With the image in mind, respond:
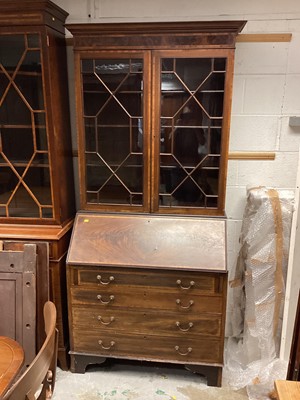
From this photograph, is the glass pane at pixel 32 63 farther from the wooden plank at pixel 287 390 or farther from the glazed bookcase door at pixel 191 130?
the wooden plank at pixel 287 390

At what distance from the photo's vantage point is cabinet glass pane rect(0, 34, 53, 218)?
1874mm

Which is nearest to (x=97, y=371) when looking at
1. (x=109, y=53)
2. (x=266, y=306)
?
(x=266, y=306)

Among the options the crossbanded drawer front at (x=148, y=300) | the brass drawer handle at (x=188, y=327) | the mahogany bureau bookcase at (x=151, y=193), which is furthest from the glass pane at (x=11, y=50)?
the brass drawer handle at (x=188, y=327)

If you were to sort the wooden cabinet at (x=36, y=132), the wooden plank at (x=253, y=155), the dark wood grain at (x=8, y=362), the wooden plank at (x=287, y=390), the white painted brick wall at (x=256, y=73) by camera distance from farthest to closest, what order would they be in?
the wooden plank at (x=253, y=155), the white painted brick wall at (x=256, y=73), the wooden cabinet at (x=36, y=132), the dark wood grain at (x=8, y=362), the wooden plank at (x=287, y=390)

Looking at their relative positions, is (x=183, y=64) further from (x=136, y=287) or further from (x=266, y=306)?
(x=266, y=306)

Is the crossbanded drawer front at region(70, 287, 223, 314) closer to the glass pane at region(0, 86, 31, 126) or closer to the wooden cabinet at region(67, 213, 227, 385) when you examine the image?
the wooden cabinet at region(67, 213, 227, 385)

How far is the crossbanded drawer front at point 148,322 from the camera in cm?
Result: 196

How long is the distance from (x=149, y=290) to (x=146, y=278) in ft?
0.26

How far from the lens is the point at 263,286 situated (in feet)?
7.03

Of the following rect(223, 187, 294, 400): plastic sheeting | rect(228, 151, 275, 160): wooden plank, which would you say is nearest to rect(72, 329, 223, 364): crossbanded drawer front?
rect(223, 187, 294, 400): plastic sheeting

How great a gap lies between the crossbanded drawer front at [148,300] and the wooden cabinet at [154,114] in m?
0.49

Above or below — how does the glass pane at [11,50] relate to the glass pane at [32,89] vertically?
above

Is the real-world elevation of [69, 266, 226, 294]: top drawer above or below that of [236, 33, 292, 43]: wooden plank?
below

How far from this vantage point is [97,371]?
84.7 inches
